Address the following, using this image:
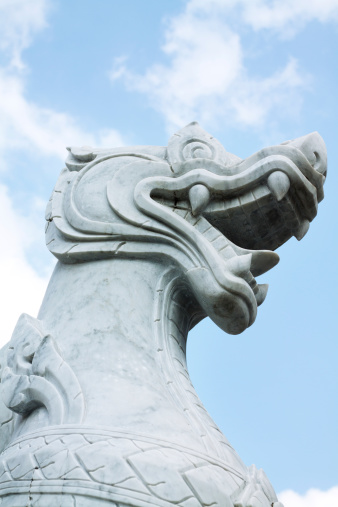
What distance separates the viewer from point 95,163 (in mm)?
4715

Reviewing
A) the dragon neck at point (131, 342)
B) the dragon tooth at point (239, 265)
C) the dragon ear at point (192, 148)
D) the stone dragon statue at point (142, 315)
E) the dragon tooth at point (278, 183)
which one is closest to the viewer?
the stone dragon statue at point (142, 315)

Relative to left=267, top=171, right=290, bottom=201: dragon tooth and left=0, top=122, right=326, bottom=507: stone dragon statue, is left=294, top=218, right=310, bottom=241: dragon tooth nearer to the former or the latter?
left=0, top=122, right=326, bottom=507: stone dragon statue

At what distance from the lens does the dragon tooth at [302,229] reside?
464 centimetres

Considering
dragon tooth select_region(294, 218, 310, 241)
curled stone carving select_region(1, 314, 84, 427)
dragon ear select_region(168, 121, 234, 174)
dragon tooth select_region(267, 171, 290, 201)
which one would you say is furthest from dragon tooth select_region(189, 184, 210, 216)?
curled stone carving select_region(1, 314, 84, 427)

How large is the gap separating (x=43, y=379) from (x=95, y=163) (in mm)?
1669

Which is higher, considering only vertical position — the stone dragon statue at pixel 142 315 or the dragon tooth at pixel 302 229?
the dragon tooth at pixel 302 229

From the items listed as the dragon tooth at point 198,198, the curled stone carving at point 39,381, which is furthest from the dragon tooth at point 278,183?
the curled stone carving at point 39,381

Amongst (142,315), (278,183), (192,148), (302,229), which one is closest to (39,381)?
(142,315)

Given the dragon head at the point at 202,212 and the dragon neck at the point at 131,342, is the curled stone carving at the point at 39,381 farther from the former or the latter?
the dragon head at the point at 202,212

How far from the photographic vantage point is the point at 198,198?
169 inches

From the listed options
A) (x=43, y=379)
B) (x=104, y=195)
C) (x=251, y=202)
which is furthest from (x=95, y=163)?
(x=43, y=379)

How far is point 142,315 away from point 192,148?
1.27 metres

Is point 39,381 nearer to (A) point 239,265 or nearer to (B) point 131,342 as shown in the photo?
(B) point 131,342

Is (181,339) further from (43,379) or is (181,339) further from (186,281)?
(43,379)
